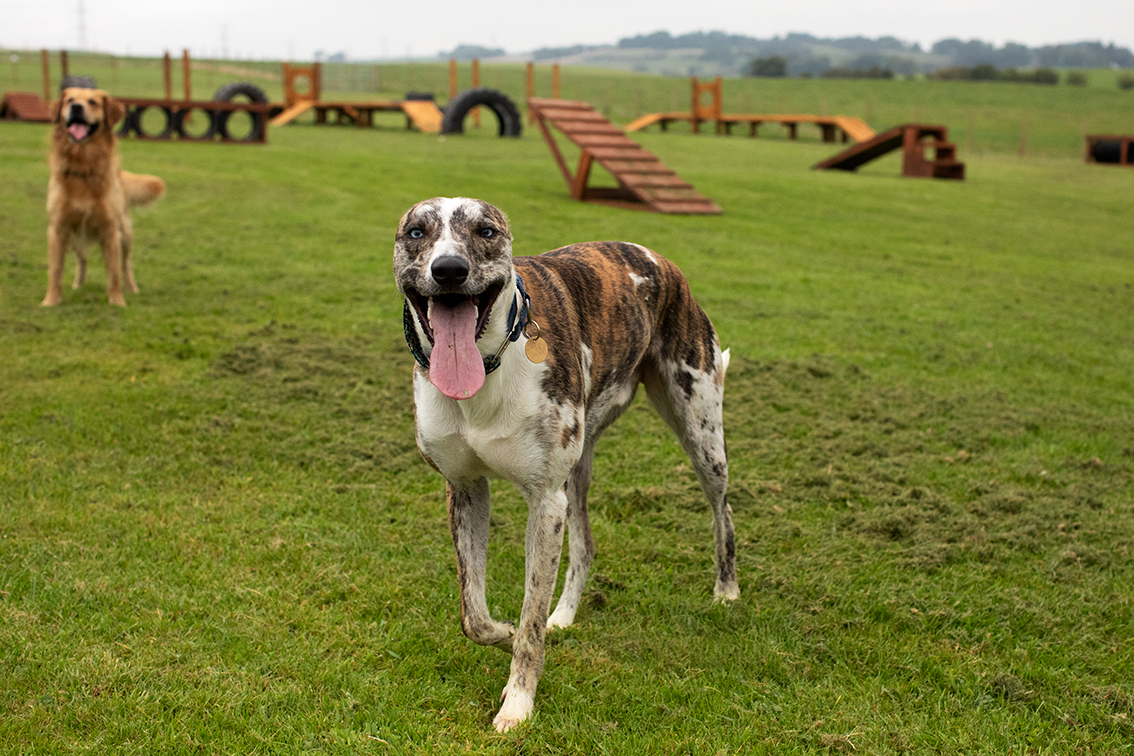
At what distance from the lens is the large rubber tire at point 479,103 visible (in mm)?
29000

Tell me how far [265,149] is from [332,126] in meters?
11.1

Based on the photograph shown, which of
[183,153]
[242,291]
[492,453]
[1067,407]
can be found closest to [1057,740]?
[492,453]

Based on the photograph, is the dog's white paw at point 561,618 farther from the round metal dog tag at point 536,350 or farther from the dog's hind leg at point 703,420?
the round metal dog tag at point 536,350

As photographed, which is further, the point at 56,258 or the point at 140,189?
the point at 140,189

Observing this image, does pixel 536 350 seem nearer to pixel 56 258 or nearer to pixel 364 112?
pixel 56 258

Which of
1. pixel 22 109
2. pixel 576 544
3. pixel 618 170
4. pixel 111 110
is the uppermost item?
pixel 22 109

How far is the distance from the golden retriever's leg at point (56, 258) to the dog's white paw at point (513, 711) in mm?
7289

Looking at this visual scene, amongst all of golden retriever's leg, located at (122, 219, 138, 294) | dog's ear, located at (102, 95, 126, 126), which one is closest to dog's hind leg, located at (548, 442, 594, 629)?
golden retriever's leg, located at (122, 219, 138, 294)

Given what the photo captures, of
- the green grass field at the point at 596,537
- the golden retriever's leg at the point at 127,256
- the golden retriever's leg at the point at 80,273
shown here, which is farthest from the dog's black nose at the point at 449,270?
the golden retriever's leg at the point at 80,273

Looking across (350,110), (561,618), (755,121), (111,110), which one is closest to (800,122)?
(755,121)

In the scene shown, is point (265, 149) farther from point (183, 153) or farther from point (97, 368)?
point (97, 368)

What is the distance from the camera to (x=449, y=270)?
2.63 metres

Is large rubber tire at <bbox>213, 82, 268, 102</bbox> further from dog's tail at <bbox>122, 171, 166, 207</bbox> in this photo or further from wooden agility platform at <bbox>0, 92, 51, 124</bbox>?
dog's tail at <bbox>122, 171, 166, 207</bbox>

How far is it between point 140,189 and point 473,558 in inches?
310
